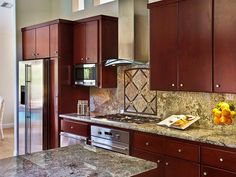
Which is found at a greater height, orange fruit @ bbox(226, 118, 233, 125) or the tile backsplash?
the tile backsplash

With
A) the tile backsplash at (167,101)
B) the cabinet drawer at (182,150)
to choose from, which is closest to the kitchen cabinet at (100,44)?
the tile backsplash at (167,101)

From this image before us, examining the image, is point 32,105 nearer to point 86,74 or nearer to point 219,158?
point 86,74

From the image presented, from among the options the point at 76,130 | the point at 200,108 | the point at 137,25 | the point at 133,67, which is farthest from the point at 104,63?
the point at 200,108

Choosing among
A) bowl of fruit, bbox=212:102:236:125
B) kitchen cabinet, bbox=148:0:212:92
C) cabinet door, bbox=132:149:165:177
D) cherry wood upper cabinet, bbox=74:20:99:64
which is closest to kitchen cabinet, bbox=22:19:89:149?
cherry wood upper cabinet, bbox=74:20:99:64

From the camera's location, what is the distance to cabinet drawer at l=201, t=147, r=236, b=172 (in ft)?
8.14

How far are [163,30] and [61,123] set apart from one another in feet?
7.19

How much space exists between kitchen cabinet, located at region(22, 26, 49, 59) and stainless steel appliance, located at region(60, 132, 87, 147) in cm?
133

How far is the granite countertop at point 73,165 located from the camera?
1.64m

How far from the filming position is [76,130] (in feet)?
13.9

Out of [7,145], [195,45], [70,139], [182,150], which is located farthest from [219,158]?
[7,145]

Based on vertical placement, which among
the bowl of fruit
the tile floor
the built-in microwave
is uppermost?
the built-in microwave

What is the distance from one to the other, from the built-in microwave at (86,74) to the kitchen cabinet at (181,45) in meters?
1.10

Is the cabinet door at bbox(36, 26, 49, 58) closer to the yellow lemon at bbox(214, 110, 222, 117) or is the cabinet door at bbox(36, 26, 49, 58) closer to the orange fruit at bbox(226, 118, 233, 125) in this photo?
the yellow lemon at bbox(214, 110, 222, 117)

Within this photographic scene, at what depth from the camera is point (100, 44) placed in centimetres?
427
